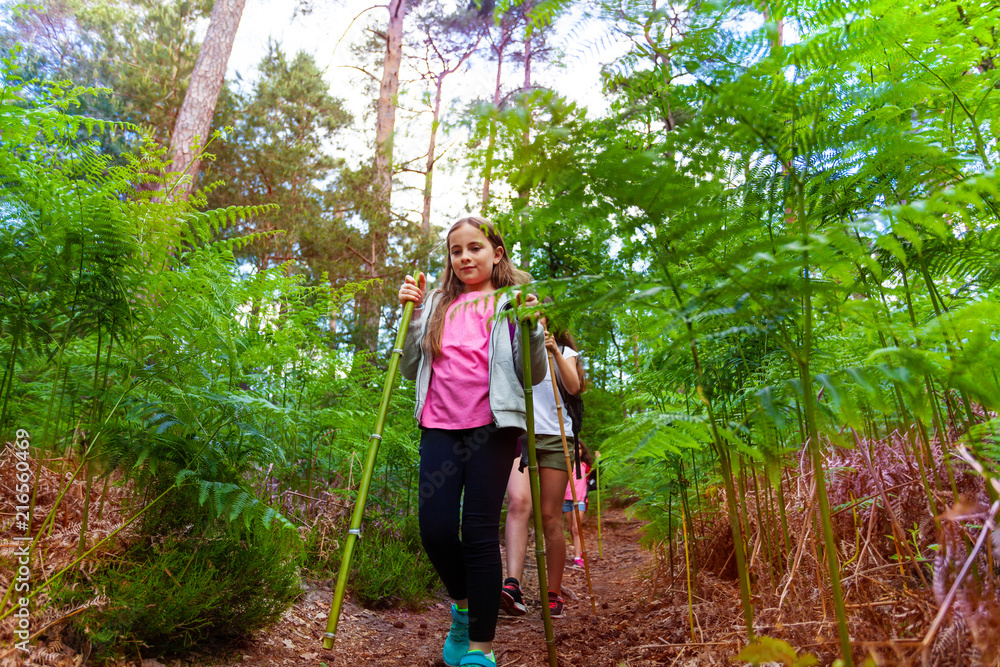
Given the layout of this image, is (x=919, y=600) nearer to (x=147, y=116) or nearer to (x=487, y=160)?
(x=487, y=160)

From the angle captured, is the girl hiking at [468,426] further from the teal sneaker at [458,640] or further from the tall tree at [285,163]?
the tall tree at [285,163]

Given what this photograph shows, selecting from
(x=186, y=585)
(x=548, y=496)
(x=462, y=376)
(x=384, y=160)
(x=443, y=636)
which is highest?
(x=384, y=160)

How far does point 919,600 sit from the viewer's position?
5.77ft

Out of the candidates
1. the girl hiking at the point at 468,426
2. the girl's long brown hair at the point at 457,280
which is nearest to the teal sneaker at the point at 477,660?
the girl hiking at the point at 468,426

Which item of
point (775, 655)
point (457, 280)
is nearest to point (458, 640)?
point (457, 280)

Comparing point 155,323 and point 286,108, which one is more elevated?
point 286,108

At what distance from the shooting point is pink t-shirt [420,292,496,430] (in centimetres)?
268

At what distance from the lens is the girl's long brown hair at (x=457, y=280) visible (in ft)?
9.52

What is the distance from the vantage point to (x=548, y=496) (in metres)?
3.78

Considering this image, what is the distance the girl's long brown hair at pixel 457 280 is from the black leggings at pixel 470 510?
0.49 metres

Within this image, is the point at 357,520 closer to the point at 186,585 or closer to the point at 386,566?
the point at 186,585

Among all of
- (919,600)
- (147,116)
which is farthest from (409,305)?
(147,116)

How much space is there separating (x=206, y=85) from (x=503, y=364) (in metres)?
7.47

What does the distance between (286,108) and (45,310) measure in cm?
1376
